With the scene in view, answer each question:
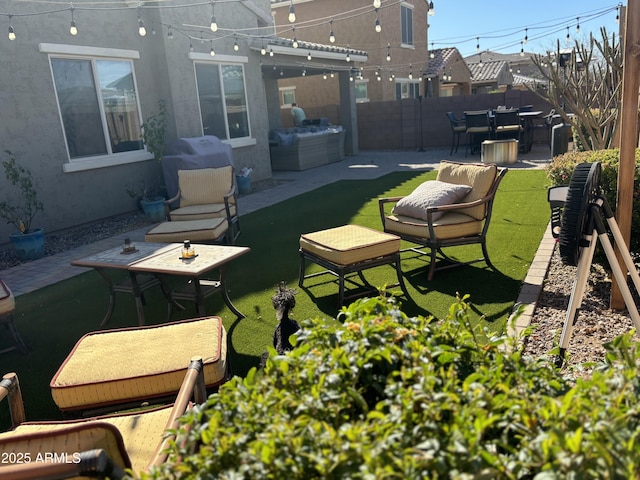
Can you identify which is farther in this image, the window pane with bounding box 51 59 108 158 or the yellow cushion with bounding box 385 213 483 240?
the window pane with bounding box 51 59 108 158

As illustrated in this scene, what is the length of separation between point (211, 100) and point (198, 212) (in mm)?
4964

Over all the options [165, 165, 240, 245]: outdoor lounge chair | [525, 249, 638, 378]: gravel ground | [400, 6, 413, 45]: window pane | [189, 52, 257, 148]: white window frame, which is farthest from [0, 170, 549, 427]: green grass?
[400, 6, 413, 45]: window pane

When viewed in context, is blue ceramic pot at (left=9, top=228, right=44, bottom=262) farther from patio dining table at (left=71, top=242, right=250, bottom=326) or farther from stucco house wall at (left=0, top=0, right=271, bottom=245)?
patio dining table at (left=71, top=242, right=250, bottom=326)

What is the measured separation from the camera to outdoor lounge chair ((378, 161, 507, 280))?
4453 mm

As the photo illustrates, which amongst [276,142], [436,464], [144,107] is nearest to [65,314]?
[436,464]

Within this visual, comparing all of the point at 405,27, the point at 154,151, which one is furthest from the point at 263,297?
the point at 405,27

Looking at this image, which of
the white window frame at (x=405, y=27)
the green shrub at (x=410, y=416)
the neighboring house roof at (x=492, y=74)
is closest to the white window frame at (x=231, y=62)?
the green shrub at (x=410, y=416)

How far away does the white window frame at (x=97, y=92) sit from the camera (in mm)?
7246

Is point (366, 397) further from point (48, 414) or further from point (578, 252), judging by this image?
point (48, 414)

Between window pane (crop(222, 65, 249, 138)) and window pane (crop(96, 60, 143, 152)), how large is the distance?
2.33m

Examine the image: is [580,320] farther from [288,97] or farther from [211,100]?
[288,97]

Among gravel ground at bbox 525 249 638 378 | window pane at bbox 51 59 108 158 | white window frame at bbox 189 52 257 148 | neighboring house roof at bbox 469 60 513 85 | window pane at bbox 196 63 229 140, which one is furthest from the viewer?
neighboring house roof at bbox 469 60 513 85

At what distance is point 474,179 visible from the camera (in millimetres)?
4754

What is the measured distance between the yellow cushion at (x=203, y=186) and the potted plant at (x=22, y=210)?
192 centimetres
